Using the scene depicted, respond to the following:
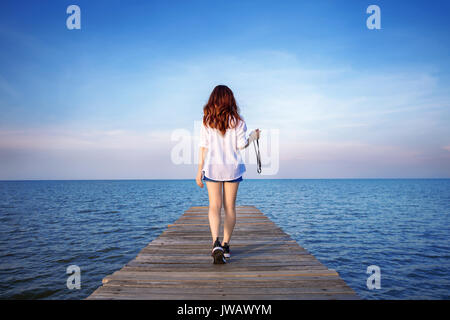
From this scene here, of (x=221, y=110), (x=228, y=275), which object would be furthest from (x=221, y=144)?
(x=228, y=275)

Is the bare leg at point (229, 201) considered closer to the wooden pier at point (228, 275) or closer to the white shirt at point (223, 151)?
the white shirt at point (223, 151)

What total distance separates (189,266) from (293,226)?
12279 millimetres

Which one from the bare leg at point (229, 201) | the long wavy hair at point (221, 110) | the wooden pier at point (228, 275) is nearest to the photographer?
the wooden pier at point (228, 275)

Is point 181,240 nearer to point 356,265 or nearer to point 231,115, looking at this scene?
point 231,115

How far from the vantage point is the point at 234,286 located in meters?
2.72

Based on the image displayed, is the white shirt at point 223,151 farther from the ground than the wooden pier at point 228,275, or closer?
farther from the ground

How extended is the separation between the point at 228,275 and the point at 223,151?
5.20 feet

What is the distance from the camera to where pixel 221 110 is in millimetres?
3385

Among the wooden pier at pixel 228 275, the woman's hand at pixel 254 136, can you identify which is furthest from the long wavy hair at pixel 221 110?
the wooden pier at pixel 228 275

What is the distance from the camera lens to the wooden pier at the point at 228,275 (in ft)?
8.34

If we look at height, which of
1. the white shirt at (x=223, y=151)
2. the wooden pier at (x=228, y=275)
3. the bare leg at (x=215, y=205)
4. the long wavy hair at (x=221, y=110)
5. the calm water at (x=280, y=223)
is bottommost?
the calm water at (x=280, y=223)

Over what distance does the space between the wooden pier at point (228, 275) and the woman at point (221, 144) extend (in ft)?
1.41

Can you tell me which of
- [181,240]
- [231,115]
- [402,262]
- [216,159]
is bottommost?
[402,262]
